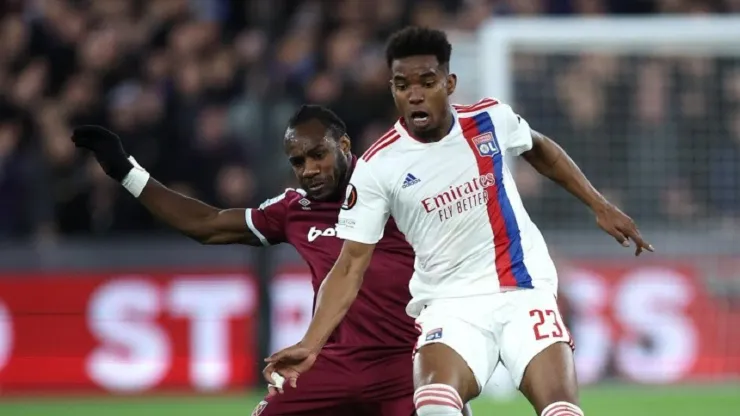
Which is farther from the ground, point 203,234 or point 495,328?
point 203,234

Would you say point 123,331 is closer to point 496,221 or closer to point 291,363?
point 496,221

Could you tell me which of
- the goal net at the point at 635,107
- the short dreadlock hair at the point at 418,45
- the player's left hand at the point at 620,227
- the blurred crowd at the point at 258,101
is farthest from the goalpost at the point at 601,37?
the short dreadlock hair at the point at 418,45

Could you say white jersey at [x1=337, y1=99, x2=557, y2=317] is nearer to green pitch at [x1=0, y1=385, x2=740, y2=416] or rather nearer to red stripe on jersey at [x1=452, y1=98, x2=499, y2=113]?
red stripe on jersey at [x1=452, y1=98, x2=499, y2=113]

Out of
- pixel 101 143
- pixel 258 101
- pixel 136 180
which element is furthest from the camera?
pixel 258 101

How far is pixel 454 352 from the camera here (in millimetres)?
6074

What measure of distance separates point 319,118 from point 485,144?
0.75 metres

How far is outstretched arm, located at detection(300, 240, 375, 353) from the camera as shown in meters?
6.01

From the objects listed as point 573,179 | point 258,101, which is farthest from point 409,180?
point 258,101

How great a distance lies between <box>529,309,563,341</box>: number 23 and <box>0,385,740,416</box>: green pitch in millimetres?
4963

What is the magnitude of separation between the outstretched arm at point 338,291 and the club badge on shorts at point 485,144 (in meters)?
0.62

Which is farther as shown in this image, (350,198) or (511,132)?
(511,132)

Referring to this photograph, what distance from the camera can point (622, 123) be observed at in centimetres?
1304

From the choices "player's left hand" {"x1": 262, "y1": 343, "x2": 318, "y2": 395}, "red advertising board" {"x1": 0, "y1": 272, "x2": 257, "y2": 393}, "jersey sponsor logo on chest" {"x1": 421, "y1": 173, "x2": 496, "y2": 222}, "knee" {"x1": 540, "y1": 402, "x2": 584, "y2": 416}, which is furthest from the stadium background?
"knee" {"x1": 540, "y1": 402, "x2": 584, "y2": 416}

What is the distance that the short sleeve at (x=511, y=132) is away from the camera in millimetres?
6469
